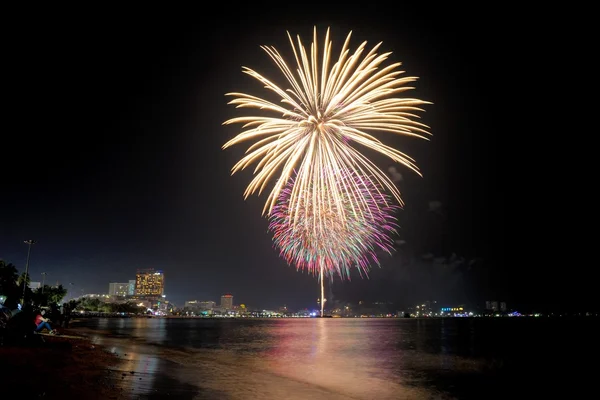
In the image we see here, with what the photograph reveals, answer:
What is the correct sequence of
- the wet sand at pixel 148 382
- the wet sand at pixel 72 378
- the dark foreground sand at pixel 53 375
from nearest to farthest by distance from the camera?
the dark foreground sand at pixel 53 375
the wet sand at pixel 72 378
the wet sand at pixel 148 382

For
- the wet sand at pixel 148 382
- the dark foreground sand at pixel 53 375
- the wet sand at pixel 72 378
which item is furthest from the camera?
the wet sand at pixel 148 382

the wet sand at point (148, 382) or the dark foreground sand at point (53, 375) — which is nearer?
the dark foreground sand at point (53, 375)

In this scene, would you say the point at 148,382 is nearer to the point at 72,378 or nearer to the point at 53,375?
the point at 72,378

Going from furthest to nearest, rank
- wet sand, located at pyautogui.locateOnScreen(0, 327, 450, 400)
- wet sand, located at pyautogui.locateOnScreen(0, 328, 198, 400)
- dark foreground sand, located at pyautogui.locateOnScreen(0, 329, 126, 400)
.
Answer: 1. wet sand, located at pyautogui.locateOnScreen(0, 327, 450, 400)
2. wet sand, located at pyautogui.locateOnScreen(0, 328, 198, 400)
3. dark foreground sand, located at pyautogui.locateOnScreen(0, 329, 126, 400)

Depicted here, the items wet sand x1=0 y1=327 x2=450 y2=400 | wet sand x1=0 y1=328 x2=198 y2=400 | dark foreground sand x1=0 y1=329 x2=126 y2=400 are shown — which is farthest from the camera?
wet sand x1=0 y1=327 x2=450 y2=400

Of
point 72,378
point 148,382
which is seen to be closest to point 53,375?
point 72,378

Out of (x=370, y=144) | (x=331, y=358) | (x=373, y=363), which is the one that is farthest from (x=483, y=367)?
(x=370, y=144)

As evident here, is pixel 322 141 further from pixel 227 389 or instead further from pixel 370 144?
pixel 227 389

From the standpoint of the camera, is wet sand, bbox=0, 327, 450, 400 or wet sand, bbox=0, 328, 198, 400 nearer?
wet sand, bbox=0, 328, 198, 400
